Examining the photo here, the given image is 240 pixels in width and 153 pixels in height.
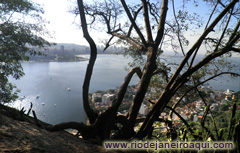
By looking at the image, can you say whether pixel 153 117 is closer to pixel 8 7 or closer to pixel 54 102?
pixel 8 7

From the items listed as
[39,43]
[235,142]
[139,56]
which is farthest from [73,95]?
[235,142]

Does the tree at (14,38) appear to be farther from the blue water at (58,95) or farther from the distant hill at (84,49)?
the blue water at (58,95)

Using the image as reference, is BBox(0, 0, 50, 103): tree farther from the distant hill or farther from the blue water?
the blue water

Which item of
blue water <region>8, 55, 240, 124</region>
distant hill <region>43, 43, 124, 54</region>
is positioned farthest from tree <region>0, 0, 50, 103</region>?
blue water <region>8, 55, 240, 124</region>

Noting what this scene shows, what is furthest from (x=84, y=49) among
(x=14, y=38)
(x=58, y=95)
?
(x=14, y=38)

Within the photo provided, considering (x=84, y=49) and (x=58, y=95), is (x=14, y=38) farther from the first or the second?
(x=84, y=49)

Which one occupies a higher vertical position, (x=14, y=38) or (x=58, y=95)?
(x=14, y=38)

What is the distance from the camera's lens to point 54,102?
35.3ft

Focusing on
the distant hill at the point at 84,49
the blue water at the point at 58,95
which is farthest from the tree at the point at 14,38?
the blue water at the point at 58,95

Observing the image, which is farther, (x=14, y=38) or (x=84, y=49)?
(x=84, y=49)

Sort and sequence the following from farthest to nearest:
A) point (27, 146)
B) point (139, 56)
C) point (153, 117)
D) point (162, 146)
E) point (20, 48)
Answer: point (20, 48)
point (139, 56)
point (153, 117)
point (162, 146)
point (27, 146)

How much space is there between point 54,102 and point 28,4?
8.55m

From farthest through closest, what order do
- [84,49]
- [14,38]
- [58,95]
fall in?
[84,49] → [58,95] → [14,38]

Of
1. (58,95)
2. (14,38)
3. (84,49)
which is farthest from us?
(84,49)
